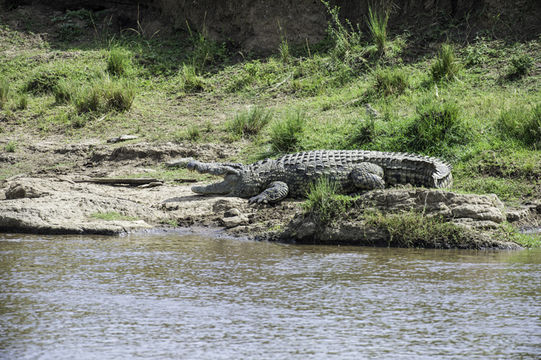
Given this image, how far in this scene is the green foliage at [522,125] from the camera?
8.66 meters

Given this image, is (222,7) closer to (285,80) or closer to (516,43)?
(285,80)

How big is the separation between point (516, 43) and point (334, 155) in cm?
574

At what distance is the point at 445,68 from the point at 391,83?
38.2 inches

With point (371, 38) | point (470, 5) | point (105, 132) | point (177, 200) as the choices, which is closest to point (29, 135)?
point (105, 132)

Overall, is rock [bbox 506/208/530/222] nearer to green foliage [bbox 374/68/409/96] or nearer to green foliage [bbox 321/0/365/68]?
green foliage [bbox 374/68/409/96]

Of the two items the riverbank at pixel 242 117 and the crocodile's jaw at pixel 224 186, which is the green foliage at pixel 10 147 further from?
the crocodile's jaw at pixel 224 186

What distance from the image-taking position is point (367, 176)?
26.3ft

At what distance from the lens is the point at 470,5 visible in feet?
43.3

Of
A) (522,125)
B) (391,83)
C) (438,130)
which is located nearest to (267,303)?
(438,130)

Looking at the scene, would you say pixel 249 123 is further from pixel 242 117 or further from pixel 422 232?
pixel 422 232

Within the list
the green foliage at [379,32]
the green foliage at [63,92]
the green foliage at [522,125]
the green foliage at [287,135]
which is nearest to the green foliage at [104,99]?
the green foliage at [63,92]

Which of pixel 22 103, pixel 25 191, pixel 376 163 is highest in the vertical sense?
pixel 22 103

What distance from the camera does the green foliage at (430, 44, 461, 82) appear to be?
11250mm

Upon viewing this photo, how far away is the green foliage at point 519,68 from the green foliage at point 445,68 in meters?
0.85
